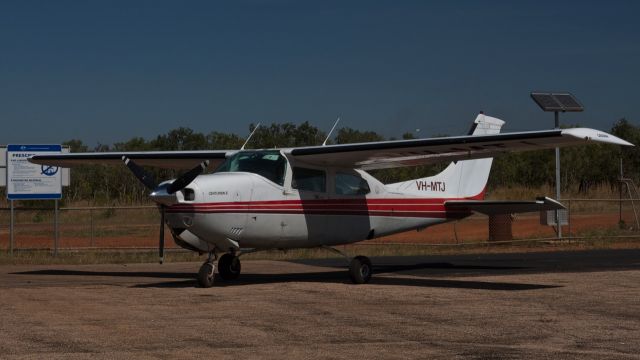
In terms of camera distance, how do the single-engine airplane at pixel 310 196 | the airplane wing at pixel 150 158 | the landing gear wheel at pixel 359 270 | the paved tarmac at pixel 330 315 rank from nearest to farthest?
the paved tarmac at pixel 330 315 → the single-engine airplane at pixel 310 196 → the landing gear wheel at pixel 359 270 → the airplane wing at pixel 150 158

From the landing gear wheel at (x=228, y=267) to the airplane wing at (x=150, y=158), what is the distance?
2.18 meters

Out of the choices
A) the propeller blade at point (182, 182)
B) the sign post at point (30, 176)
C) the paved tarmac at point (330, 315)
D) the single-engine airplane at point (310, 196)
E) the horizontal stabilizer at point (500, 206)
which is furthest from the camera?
the sign post at point (30, 176)

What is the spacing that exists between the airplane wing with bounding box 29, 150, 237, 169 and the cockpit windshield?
202 cm

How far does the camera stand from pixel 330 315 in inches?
471

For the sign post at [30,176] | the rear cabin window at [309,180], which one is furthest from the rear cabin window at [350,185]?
the sign post at [30,176]

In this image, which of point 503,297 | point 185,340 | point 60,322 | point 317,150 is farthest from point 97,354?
point 317,150

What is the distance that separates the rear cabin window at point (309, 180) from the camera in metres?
17.1

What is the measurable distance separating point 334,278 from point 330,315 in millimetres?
6568

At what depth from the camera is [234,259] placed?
17.9m

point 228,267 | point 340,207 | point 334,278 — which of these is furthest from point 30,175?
point 340,207

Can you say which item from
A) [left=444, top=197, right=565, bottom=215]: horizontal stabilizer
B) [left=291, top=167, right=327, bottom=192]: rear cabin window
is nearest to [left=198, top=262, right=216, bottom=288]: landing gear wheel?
[left=291, top=167, right=327, bottom=192]: rear cabin window

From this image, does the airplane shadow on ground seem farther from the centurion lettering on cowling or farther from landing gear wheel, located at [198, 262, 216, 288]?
the centurion lettering on cowling

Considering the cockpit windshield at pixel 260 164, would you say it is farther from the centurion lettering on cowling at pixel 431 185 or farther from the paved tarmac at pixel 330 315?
the centurion lettering on cowling at pixel 431 185

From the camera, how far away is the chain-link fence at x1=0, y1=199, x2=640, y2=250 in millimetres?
31087
